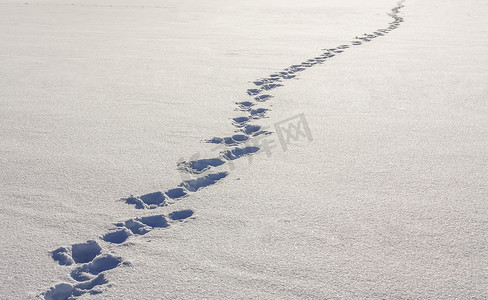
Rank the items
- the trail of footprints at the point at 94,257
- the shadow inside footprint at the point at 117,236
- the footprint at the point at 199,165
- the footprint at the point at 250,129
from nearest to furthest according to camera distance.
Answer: the trail of footprints at the point at 94,257 < the shadow inside footprint at the point at 117,236 < the footprint at the point at 199,165 < the footprint at the point at 250,129

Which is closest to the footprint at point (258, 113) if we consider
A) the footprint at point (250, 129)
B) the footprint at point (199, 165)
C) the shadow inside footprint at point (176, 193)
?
the footprint at point (250, 129)

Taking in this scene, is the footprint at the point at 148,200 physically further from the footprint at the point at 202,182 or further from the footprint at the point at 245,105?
the footprint at the point at 245,105

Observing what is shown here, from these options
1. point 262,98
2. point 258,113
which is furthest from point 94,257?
point 262,98

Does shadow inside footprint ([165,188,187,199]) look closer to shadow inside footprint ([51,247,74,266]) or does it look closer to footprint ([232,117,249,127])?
shadow inside footprint ([51,247,74,266])

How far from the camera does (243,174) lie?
6.64ft

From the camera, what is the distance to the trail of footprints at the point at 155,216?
1.36 m

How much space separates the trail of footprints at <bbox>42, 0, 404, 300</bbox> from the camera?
136 cm

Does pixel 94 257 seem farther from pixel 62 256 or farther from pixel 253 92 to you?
pixel 253 92

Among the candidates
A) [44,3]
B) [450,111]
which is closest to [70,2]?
[44,3]

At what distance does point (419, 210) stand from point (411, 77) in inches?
80.3

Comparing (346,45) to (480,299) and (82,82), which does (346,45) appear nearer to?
(82,82)

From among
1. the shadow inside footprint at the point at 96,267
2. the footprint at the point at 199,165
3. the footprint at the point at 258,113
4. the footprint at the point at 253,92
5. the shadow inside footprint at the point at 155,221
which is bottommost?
the shadow inside footprint at the point at 96,267

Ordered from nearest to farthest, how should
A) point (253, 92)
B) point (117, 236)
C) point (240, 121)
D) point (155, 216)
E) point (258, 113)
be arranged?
point (117, 236)
point (155, 216)
point (240, 121)
point (258, 113)
point (253, 92)

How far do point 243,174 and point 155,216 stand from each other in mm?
474
